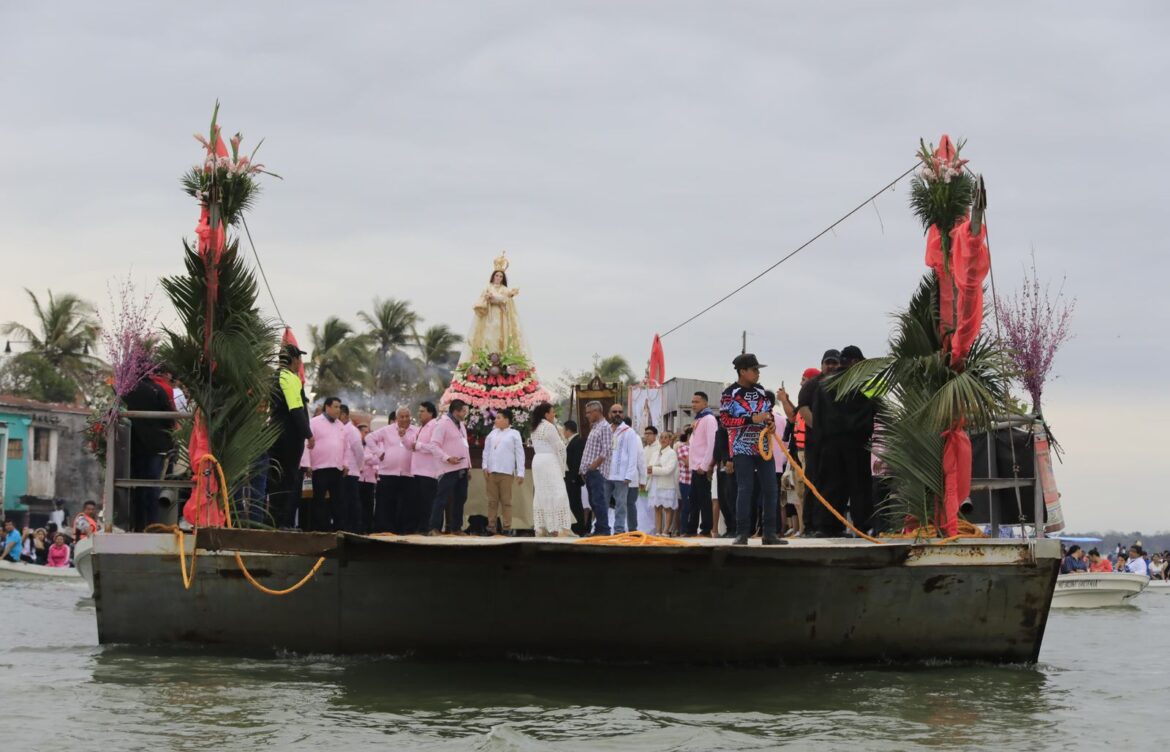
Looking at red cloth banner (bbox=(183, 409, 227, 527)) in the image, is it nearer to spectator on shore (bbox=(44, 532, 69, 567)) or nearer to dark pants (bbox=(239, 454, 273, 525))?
dark pants (bbox=(239, 454, 273, 525))

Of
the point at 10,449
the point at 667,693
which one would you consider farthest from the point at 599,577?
the point at 10,449

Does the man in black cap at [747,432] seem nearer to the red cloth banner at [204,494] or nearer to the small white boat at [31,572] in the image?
the red cloth banner at [204,494]

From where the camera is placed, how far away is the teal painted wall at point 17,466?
51556 millimetres

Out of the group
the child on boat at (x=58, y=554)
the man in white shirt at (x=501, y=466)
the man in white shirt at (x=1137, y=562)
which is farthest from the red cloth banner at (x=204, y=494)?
the man in white shirt at (x=1137, y=562)

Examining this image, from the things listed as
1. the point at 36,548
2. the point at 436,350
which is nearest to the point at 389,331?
the point at 436,350

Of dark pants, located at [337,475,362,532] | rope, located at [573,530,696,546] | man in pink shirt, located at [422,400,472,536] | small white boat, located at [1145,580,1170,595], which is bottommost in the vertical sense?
small white boat, located at [1145,580,1170,595]

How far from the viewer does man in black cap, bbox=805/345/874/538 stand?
1283cm

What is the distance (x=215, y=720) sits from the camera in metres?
8.89

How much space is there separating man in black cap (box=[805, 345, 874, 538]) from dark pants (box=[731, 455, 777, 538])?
68.7 inches

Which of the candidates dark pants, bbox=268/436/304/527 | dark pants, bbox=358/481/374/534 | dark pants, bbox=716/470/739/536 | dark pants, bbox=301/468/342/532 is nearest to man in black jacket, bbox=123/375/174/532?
dark pants, bbox=268/436/304/527

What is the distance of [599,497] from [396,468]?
101 inches

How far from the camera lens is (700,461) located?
17516mm

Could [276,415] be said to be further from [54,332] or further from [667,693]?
[54,332]

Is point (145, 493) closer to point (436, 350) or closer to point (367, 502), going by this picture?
point (367, 502)
